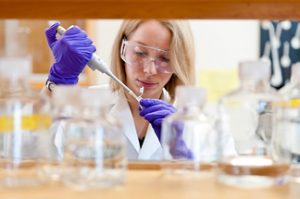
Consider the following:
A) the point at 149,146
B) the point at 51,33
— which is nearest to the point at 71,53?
the point at 51,33

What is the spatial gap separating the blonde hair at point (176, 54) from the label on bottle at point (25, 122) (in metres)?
1.05

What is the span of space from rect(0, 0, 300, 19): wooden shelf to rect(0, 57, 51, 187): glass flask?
0.07 metres

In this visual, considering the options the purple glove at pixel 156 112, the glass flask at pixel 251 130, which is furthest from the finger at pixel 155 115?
the glass flask at pixel 251 130

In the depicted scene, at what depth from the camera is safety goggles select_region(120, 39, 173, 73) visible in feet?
5.47

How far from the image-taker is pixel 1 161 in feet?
2.54

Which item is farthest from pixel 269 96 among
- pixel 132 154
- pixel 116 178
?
pixel 132 154

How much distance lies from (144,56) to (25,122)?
101cm

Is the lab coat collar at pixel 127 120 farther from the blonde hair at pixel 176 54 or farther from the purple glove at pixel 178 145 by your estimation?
the purple glove at pixel 178 145

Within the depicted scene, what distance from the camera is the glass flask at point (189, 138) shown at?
2.40 feet

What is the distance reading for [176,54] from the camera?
177 centimetres

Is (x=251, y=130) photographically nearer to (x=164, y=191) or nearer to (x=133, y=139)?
(x=164, y=191)

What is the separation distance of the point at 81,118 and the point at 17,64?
119mm

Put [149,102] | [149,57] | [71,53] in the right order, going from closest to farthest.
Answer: [71,53], [149,102], [149,57]

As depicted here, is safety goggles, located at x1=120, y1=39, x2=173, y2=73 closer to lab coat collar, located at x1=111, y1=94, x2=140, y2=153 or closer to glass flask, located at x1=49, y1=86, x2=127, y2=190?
lab coat collar, located at x1=111, y1=94, x2=140, y2=153
